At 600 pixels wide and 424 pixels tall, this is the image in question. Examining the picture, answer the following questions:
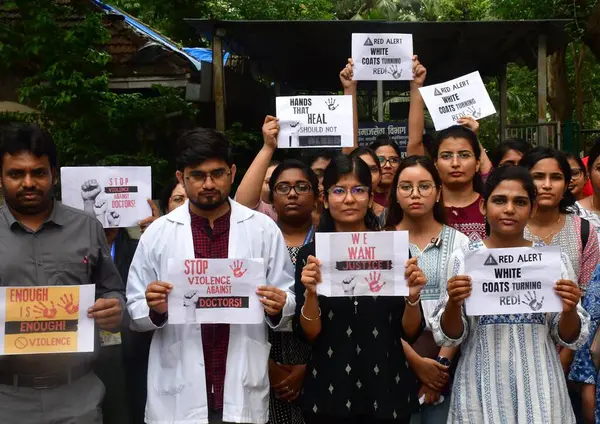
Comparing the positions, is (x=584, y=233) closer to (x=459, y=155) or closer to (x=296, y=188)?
(x=459, y=155)

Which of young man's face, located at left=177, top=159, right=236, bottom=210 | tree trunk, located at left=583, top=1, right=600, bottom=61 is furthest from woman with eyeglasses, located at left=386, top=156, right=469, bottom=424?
tree trunk, located at left=583, top=1, right=600, bottom=61

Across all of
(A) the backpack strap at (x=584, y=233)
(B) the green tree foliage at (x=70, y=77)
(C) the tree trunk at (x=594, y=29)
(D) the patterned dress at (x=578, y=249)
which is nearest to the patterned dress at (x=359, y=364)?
(D) the patterned dress at (x=578, y=249)

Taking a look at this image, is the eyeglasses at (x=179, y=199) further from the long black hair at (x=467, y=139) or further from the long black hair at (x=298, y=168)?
the long black hair at (x=467, y=139)

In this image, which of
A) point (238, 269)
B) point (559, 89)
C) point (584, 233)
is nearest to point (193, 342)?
point (238, 269)

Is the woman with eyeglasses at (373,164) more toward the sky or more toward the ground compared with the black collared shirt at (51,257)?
more toward the sky

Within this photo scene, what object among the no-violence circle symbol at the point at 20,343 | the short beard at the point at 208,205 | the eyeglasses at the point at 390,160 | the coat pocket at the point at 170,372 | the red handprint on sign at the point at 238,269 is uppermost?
the eyeglasses at the point at 390,160

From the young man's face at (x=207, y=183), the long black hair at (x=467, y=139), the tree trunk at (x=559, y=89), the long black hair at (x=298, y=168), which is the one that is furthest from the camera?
the tree trunk at (x=559, y=89)

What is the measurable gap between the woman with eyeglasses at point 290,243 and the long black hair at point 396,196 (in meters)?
0.50

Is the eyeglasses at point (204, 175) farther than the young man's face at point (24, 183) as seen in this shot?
Yes

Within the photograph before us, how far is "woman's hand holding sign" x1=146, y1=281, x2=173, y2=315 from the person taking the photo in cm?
345

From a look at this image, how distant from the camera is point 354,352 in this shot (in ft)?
11.6

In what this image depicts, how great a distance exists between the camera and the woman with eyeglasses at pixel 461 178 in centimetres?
430

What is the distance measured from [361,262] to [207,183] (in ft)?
2.96

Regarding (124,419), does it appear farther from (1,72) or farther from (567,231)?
(1,72)
